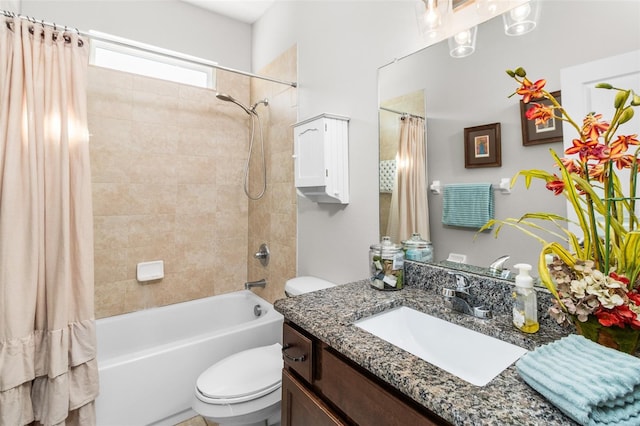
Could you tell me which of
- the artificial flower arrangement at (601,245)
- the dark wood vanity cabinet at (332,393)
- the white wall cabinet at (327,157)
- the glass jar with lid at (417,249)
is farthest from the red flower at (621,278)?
the white wall cabinet at (327,157)

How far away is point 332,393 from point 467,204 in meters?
0.80

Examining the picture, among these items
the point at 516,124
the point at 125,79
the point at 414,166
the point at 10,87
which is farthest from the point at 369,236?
the point at 125,79

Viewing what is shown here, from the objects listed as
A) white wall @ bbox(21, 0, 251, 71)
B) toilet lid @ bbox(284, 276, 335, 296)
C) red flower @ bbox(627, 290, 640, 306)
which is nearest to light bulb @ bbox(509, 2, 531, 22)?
red flower @ bbox(627, 290, 640, 306)

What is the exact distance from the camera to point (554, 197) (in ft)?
3.03

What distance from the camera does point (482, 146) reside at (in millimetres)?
1089

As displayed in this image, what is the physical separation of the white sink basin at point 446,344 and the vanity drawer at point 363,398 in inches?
7.8

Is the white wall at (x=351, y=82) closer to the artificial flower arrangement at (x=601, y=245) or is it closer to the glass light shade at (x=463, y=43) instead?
the glass light shade at (x=463, y=43)

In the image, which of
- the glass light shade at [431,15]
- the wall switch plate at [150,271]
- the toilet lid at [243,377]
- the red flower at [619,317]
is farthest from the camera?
the wall switch plate at [150,271]

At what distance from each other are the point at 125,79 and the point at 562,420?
110 inches

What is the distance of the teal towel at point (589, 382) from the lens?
0.50 metres

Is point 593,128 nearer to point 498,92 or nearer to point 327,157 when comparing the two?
point 498,92

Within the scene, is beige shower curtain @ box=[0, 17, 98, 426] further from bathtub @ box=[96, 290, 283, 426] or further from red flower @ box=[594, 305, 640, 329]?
red flower @ box=[594, 305, 640, 329]

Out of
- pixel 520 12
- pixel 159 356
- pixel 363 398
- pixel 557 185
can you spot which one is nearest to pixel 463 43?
pixel 520 12

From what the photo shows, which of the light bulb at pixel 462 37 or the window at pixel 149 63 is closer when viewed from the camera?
the light bulb at pixel 462 37
